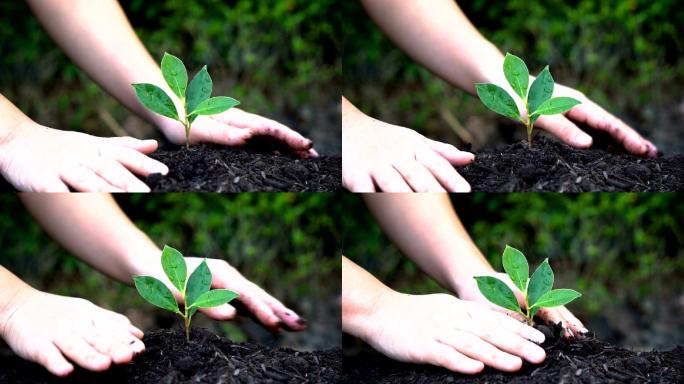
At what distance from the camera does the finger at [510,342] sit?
1539 mm

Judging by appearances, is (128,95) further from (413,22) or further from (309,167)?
(413,22)

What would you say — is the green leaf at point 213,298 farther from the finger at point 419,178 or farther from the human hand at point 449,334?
the finger at point 419,178

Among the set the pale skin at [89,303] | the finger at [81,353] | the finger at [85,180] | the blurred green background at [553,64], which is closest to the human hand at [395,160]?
the blurred green background at [553,64]

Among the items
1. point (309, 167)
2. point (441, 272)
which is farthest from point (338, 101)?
point (441, 272)

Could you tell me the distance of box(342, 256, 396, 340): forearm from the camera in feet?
5.82

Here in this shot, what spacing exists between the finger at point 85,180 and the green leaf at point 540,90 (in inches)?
35.7

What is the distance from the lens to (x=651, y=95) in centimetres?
199

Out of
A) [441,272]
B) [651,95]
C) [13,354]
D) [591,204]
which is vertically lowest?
[13,354]

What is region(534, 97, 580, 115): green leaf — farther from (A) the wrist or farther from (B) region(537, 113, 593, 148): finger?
(A) the wrist

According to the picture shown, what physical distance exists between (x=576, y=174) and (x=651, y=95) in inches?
22.6

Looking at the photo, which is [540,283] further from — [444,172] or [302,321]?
[302,321]

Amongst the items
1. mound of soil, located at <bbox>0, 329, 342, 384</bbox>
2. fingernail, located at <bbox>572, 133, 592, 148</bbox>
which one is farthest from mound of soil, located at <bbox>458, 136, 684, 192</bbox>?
mound of soil, located at <bbox>0, 329, 342, 384</bbox>

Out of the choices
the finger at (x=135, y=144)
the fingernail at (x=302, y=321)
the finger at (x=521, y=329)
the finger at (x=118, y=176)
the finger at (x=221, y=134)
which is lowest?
the fingernail at (x=302, y=321)

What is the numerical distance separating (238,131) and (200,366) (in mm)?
535
